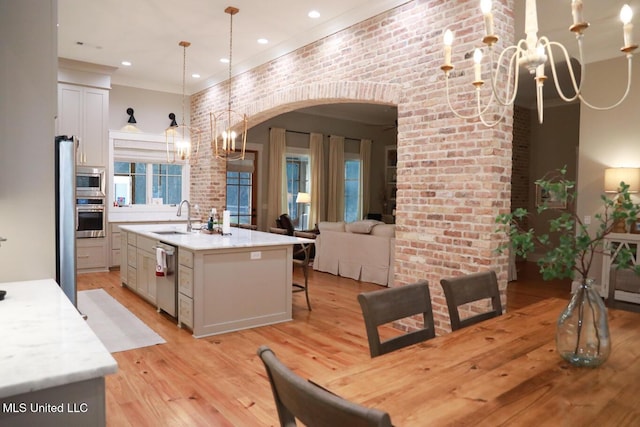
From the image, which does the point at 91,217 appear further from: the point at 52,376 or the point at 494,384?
the point at 494,384

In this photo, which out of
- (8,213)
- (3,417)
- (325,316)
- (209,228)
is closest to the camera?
(3,417)

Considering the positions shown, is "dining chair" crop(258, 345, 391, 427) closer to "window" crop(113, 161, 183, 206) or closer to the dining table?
the dining table

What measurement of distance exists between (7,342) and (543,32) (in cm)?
572

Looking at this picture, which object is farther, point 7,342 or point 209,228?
point 209,228

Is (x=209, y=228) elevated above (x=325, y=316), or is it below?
above

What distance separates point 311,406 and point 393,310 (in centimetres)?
96

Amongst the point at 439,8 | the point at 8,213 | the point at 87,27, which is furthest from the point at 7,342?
the point at 87,27

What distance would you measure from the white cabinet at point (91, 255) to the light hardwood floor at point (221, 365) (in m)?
2.24

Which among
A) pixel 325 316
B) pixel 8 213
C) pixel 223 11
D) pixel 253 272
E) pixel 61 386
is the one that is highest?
pixel 223 11

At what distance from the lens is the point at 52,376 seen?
3.26 feet

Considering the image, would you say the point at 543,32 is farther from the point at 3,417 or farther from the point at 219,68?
the point at 3,417

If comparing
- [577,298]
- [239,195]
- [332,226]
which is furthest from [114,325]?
[239,195]

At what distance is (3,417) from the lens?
981 millimetres

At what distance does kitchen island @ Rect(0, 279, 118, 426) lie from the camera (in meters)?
0.98
